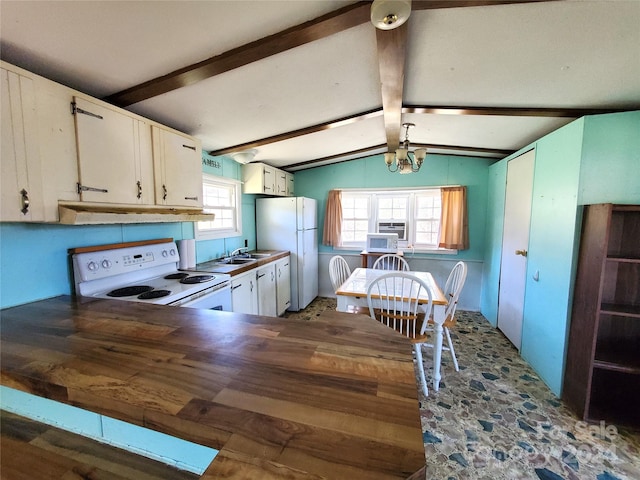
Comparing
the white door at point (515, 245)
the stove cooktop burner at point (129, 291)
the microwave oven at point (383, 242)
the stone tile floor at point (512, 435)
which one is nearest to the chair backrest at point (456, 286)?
the stone tile floor at point (512, 435)

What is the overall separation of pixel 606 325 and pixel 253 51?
3.03 m

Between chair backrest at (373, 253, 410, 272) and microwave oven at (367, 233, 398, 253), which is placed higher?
microwave oven at (367, 233, 398, 253)

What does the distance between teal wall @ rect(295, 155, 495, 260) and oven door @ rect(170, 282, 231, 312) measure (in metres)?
2.57

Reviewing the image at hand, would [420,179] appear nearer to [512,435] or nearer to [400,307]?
[400,307]

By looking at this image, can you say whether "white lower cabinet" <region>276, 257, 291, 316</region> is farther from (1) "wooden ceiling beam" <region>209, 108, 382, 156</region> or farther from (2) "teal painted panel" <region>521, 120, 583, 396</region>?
(2) "teal painted panel" <region>521, 120, 583, 396</region>

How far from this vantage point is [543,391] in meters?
2.14

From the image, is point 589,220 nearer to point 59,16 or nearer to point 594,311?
point 594,311

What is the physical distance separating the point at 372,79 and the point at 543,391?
2.84 m

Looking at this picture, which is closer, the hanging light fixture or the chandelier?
the hanging light fixture

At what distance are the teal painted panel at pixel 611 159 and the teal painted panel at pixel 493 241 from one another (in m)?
1.44

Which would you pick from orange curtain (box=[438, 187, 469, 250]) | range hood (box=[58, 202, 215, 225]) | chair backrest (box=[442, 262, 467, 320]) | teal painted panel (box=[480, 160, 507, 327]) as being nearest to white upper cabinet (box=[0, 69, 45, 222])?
range hood (box=[58, 202, 215, 225])

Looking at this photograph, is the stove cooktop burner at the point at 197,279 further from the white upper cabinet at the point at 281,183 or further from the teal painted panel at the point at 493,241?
the teal painted panel at the point at 493,241

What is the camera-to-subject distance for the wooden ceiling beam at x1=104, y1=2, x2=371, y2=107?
4.27 ft

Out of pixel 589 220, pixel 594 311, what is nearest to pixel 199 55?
pixel 589 220
